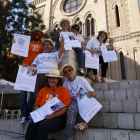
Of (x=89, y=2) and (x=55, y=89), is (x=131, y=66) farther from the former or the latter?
(x=55, y=89)

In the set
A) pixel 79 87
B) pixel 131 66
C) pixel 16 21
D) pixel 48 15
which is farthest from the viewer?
pixel 48 15

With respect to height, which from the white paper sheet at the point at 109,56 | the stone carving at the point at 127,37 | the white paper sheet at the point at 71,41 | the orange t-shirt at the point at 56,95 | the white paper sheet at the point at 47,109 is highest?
the stone carving at the point at 127,37

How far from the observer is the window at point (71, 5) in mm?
17891

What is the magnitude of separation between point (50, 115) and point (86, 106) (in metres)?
0.68

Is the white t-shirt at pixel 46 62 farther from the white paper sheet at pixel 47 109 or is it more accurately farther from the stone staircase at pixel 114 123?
the stone staircase at pixel 114 123

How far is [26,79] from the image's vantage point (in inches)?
132

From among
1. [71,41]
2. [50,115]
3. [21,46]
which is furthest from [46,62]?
[50,115]

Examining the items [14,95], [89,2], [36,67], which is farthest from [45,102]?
[89,2]

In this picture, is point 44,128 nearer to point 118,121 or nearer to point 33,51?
point 118,121

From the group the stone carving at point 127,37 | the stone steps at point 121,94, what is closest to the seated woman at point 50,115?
the stone steps at point 121,94

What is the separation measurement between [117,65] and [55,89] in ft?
37.6

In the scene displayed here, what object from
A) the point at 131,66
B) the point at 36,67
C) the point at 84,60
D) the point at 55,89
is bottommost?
the point at 55,89

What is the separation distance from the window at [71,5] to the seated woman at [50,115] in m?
17.1

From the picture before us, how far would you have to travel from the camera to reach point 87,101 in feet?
8.66
